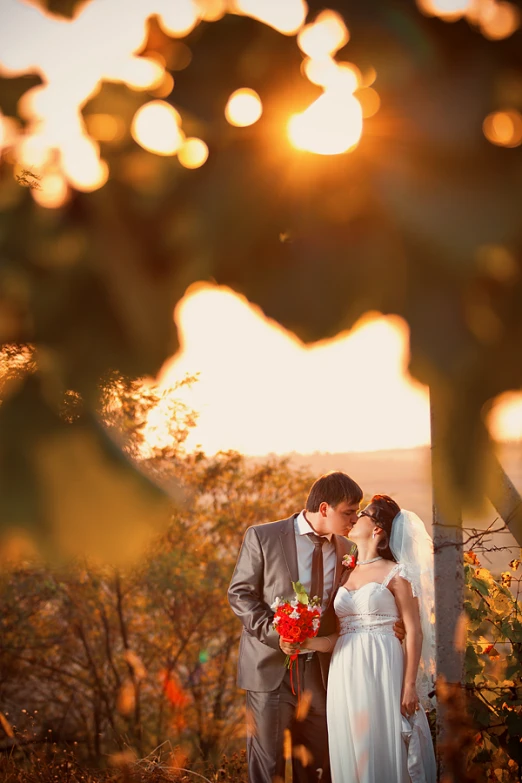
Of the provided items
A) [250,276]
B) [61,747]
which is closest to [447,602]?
[250,276]

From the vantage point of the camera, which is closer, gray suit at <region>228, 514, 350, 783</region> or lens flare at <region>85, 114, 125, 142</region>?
lens flare at <region>85, 114, 125, 142</region>

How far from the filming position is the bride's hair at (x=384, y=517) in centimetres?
407

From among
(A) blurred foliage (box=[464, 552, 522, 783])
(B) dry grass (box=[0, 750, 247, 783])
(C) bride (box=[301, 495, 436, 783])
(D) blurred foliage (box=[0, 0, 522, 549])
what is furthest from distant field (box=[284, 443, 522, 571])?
(D) blurred foliage (box=[0, 0, 522, 549])

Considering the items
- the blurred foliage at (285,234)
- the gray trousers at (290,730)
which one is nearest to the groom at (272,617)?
the gray trousers at (290,730)

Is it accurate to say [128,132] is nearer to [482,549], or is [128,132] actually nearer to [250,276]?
[250,276]

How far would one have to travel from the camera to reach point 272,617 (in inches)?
147

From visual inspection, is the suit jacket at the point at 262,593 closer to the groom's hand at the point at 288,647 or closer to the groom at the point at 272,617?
the groom at the point at 272,617

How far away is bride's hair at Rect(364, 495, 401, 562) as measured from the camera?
407 centimetres

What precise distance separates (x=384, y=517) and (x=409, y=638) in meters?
0.61

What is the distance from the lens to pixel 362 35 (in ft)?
3.29

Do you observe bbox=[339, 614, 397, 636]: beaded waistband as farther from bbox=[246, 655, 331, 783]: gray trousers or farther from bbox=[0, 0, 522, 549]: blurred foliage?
bbox=[0, 0, 522, 549]: blurred foliage

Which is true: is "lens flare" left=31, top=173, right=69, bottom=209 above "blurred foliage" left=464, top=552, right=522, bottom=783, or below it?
above

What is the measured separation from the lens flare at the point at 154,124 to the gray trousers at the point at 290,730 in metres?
3.13

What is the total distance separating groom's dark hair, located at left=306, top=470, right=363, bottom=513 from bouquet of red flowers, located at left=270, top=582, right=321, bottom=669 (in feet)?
1.47
